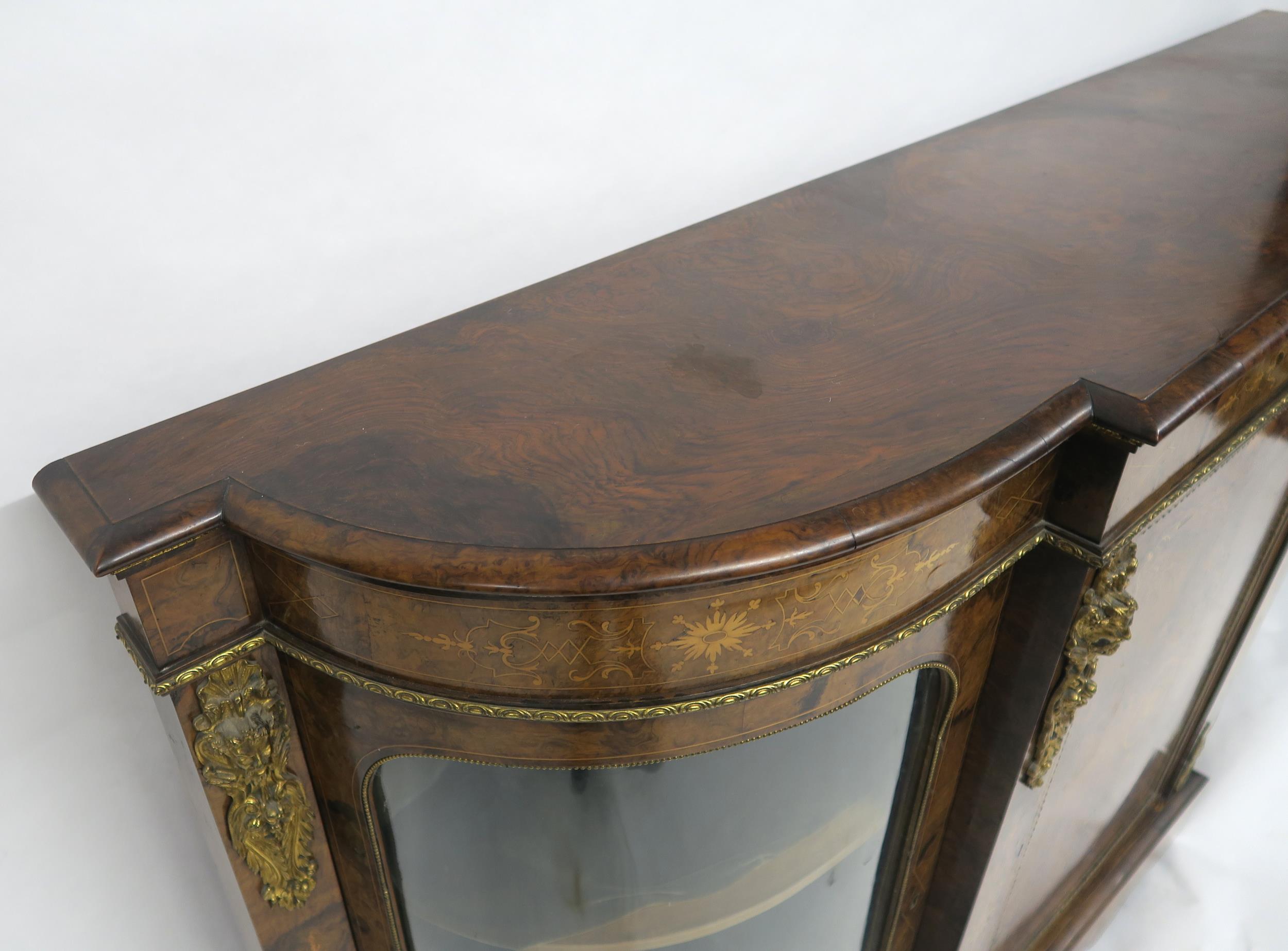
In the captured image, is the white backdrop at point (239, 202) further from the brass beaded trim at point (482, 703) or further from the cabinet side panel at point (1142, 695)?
the cabinet side panel at point (1142, 695)

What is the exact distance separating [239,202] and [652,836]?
45 centimetres

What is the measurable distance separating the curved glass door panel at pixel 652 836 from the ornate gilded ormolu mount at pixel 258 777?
5 cm

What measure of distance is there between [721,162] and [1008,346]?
32cm

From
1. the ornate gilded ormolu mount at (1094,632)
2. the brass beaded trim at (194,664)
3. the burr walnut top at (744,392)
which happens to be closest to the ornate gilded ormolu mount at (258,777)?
the brass beaded trim at (194,664)

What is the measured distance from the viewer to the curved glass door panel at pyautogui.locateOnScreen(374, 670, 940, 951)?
61 centimetres

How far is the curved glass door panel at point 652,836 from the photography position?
2.00ft

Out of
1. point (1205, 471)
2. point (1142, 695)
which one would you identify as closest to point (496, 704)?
point (1205, 471)

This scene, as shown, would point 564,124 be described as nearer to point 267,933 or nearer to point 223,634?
point 223,634

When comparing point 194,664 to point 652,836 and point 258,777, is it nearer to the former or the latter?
point 258,777

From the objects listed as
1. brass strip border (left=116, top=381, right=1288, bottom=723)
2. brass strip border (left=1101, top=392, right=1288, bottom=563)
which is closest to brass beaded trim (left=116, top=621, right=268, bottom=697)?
brass strip border (left=116, top=381, right=1288, bottom=723)

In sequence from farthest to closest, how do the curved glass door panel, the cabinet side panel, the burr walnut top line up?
the cabinet side panel → the curved glass door panel → the burr walnut top

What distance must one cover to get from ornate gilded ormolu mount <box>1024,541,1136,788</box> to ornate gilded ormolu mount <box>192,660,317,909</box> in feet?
1.68

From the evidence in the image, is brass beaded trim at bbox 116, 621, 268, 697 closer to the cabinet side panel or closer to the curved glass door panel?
the curved glass door panel

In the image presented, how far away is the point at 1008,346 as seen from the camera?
65cm
